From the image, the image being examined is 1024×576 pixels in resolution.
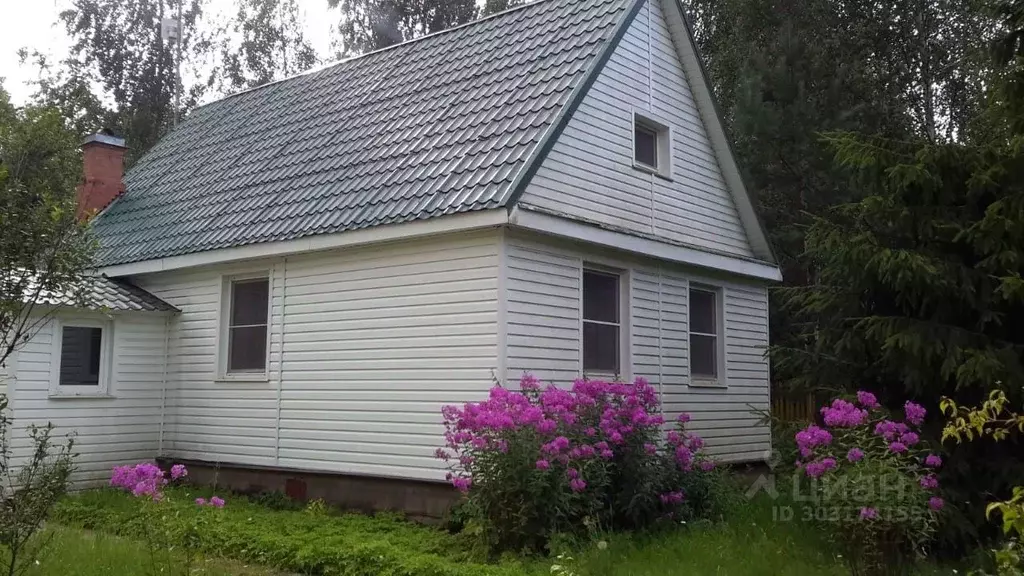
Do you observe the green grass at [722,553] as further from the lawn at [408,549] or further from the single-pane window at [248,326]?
the single-pane window at [248,326]

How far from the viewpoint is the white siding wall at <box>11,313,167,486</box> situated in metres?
11.8

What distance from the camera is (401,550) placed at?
26.8 feet

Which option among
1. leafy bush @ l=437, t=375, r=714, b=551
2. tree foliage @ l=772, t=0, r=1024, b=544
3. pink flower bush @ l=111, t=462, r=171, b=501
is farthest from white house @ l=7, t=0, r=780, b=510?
pink flower bush @ l=111, t=462, r=171, b=501

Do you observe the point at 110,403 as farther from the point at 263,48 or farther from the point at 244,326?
the point at 263,48

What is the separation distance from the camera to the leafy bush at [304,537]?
752cm

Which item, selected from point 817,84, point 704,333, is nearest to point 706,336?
point 704,333

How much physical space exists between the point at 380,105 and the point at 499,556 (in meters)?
7.72

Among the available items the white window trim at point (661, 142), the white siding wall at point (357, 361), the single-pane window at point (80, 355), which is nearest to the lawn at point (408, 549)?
the white siding wall at point (357, 361)

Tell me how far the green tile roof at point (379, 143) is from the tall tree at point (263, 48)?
68.1 feet

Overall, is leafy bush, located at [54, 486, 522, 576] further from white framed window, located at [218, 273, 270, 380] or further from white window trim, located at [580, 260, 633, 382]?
white window trim, located at [580, 260, 633, 382]

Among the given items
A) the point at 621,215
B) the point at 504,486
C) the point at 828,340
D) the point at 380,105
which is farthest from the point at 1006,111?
the point at 380,105

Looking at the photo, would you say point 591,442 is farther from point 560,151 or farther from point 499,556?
point 560,151

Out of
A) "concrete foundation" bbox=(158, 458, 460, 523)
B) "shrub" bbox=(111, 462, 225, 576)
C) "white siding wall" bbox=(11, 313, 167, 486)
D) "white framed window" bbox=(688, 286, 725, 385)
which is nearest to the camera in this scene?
"shrub" bbox=(111, 462, 225, 576)

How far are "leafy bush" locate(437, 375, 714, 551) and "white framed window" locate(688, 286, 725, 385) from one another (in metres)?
3.63
